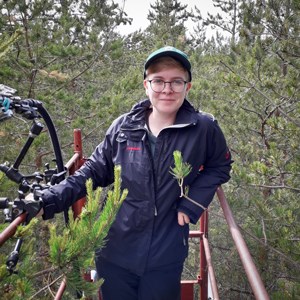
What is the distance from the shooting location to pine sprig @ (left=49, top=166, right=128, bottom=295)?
3.62 feet

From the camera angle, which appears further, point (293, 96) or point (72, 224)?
point (293, 96)

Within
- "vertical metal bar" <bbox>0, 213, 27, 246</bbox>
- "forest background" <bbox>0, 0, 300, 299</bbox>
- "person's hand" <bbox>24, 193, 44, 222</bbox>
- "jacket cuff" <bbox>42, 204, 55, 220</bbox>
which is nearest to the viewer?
"vertical metal bar" <bbox>0, 213, 27, 246</bbox>

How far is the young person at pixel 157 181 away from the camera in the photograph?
1815 mm

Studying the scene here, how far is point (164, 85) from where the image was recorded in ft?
6.08

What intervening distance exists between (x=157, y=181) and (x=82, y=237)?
2.39 feet

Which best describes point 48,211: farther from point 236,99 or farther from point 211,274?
point 236,99

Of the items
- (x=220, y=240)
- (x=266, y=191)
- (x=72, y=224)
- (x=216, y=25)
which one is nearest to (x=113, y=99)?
(x=266, y=191)

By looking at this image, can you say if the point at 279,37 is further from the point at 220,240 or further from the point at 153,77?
the point at 220,240

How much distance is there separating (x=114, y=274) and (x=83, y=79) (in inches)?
219

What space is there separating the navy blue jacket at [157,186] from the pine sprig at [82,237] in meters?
0.58

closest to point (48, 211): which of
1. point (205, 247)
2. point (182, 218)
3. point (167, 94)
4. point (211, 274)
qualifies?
point (182, 218)

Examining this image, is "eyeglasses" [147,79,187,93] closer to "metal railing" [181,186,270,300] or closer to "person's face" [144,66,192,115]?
"person's face" [144,66,192,115]

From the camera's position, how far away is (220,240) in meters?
7.43

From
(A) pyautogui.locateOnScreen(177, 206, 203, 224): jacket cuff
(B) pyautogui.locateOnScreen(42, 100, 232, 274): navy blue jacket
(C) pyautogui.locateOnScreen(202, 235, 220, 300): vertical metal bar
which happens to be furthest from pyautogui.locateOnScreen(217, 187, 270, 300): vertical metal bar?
(C) pyautogui.locateOnScreen(202, 235, 220, 300): vertical metal bar
